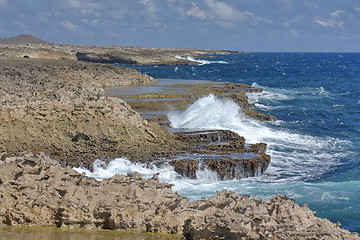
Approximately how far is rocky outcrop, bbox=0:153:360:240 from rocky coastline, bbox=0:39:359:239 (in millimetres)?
21

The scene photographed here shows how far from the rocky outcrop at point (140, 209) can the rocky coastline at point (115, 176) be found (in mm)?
21

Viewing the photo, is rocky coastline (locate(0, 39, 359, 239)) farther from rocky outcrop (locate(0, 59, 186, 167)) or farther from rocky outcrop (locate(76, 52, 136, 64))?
rocky outcrop (locate(76, 52, 136, 64))

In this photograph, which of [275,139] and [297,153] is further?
[275,139]

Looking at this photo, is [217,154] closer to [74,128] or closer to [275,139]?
[74,128]

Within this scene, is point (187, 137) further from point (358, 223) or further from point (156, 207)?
point (156, 207)

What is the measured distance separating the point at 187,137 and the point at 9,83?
9.65m

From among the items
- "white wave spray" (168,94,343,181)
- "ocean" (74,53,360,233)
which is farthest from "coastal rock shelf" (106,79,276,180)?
"white wave spray" (168,94,343,181)

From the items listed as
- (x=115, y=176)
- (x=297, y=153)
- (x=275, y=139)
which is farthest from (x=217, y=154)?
(x=115, y=176)

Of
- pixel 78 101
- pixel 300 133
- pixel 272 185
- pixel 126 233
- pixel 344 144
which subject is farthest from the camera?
pixel 300 133

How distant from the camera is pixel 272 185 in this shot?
1795 cm

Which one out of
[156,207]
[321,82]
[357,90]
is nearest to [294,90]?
[357,90]

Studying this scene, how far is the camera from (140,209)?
9.18 m

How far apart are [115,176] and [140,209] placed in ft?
4.81

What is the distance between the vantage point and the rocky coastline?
28.3 feet
